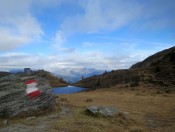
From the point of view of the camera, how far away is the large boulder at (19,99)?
57.7 ft

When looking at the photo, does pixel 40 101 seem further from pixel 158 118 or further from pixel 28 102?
pixel 158 118

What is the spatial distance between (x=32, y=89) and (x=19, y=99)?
1.58 metres

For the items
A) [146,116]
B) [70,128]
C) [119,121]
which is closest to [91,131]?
[70,128]

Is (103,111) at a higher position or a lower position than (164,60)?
lower

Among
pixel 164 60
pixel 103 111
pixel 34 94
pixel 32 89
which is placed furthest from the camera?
pixel 164 60

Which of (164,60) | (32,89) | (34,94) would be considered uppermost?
(164,60)

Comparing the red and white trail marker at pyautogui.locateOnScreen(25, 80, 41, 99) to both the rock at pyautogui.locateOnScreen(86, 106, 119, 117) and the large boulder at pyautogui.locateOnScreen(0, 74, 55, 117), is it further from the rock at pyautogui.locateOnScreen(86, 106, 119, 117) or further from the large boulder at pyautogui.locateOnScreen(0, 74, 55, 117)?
the rock at pyautogui.locateOnScreen(86, 106, 119, 117)

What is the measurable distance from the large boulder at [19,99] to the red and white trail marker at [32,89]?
280mm

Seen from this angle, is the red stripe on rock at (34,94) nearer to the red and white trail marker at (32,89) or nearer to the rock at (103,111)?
the red and white trail marker at (32,89)

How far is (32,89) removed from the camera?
63.6ft

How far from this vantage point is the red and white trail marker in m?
18.9

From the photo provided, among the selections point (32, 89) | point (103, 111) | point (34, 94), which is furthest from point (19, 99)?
point (103, 111)

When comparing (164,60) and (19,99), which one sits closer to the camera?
(19,99)

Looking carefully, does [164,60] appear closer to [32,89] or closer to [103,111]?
[103,111]
